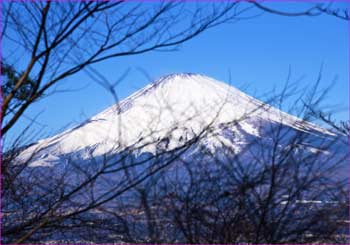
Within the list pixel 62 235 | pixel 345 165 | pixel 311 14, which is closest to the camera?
pixel 311 14

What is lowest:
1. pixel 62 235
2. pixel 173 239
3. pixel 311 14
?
pixel 173 239

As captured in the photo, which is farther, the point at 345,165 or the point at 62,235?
the point at 62,235

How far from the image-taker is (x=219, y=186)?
329 centimetres

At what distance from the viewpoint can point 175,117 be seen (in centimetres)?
288

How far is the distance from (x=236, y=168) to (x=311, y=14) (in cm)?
121

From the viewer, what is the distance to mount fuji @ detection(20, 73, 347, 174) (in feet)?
9.00

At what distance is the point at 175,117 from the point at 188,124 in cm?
8

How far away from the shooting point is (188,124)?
9.52 feet

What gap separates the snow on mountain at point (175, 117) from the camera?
2.77 m

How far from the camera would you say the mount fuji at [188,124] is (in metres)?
2.74

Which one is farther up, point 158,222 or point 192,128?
point 192,128

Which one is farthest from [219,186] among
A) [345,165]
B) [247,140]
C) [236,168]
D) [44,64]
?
[44,64]

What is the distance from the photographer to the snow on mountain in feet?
9.09

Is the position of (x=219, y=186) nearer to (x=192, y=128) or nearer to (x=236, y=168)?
(x=236, y=168)
